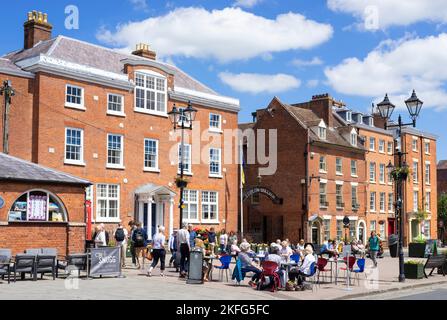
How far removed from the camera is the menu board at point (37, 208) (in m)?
21.6

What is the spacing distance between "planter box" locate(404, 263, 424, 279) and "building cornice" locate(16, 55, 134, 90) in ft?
64.3

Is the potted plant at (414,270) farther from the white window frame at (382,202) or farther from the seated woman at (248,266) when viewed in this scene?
the white window frame at (382,202)

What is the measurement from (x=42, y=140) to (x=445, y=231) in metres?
54.4

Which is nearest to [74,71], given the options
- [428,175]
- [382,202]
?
[382,202]

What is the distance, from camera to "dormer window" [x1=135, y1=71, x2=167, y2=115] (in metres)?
36.2

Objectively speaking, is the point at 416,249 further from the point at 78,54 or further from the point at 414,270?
the point at 78,54

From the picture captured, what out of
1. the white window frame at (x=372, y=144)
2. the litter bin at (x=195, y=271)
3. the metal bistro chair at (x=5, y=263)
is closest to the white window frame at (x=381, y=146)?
the white window frame at (x=372, y=144)

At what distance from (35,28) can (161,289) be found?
2446cm

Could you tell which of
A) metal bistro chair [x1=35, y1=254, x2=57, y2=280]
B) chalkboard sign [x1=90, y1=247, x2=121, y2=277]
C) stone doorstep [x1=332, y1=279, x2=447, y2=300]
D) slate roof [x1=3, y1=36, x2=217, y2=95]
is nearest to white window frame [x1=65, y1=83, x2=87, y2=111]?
slate roof [x1=3, y1=36, x2=217, y2=95]

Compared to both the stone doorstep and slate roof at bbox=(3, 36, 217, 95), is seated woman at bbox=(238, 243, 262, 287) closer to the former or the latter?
the stone doorstep

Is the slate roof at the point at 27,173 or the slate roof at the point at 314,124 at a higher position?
the slate roof at the point at 314,124

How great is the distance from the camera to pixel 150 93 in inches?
1448

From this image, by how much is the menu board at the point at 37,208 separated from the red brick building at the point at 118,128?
9.65 metres

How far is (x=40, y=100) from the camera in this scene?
103ft
